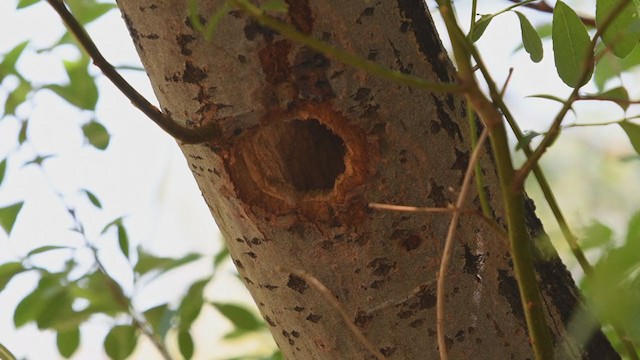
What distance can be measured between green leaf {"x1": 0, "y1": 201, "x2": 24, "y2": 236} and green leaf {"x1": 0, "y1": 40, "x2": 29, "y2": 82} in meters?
0.15

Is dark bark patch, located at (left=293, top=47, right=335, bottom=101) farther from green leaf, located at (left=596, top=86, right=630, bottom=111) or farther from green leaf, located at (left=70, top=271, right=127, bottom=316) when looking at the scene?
green leaf, located at (left=70, top=271, right=127, bottom=316)

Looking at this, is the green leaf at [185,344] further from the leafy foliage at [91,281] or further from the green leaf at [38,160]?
the green leaf at [38,160]

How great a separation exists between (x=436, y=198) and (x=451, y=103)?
0.06 meters

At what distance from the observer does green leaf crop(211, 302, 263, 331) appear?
0.91m

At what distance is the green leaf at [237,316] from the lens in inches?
35.9

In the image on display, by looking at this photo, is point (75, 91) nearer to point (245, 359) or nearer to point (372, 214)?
point (245, 359)

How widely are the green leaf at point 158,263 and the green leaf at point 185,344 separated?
0.09 metres

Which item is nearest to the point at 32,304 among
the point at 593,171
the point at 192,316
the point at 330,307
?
the point at 192,316

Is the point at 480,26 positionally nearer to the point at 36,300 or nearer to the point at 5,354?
the point at 5,354

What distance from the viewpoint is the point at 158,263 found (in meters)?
0.95

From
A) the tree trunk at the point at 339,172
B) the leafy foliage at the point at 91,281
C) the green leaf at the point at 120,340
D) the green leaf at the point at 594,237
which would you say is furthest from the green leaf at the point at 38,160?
the green leaf at the point at 594,237

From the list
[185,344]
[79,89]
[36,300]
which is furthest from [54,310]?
[79,89]

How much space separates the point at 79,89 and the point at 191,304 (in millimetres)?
287

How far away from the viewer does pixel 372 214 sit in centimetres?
49
